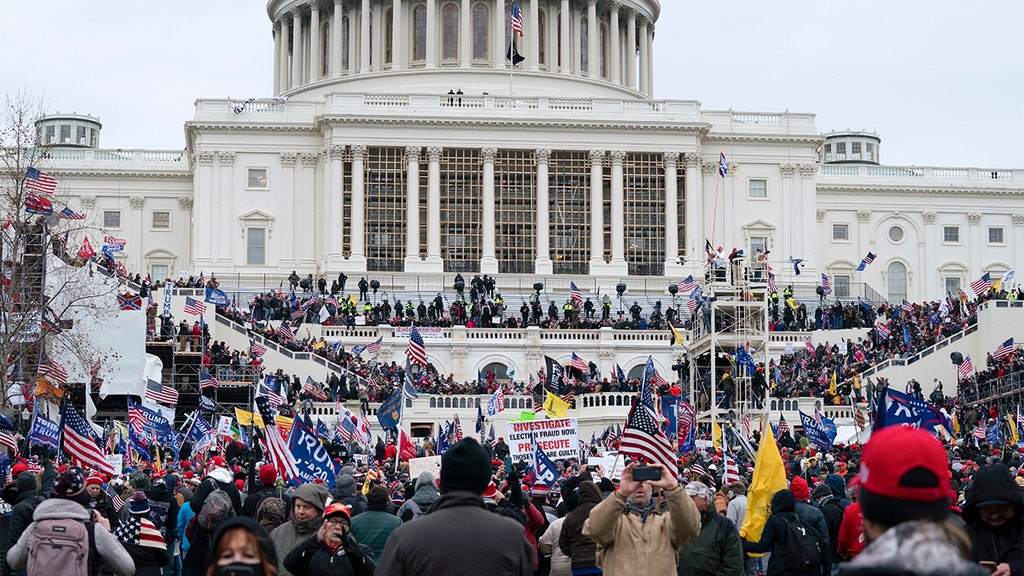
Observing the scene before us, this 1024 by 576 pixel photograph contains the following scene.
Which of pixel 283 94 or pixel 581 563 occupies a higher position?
pixel 283 94

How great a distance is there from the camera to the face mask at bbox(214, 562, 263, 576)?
24.1ft

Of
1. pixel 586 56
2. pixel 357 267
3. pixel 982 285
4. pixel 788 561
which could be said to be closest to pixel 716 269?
pixel 982 285

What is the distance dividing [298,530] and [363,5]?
3414 inches

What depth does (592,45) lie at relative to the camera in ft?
320

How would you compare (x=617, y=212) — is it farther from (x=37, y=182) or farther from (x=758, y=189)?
(x=37, y=182)

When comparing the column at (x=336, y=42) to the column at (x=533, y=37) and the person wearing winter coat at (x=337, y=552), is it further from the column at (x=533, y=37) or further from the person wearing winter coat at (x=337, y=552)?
the person wearing winter coat at (x=337, y=552)

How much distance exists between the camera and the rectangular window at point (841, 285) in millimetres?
84881

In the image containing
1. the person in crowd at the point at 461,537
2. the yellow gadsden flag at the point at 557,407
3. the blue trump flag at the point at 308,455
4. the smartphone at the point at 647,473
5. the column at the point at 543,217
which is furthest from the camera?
the column at the point at 543,217

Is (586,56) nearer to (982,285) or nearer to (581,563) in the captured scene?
(982,285)

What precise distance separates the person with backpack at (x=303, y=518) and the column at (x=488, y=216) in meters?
67.6

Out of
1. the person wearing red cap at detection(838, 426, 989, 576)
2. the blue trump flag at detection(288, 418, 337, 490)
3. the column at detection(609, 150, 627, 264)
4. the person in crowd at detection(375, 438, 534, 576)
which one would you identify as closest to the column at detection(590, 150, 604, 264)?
the column at detection(609, 150, 627, 264)

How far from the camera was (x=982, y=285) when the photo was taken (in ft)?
206

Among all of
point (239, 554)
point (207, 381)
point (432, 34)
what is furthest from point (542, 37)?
point (239, 554)

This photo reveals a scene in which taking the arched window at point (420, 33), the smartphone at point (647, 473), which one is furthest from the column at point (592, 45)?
the smartphone at point (647, 473)
